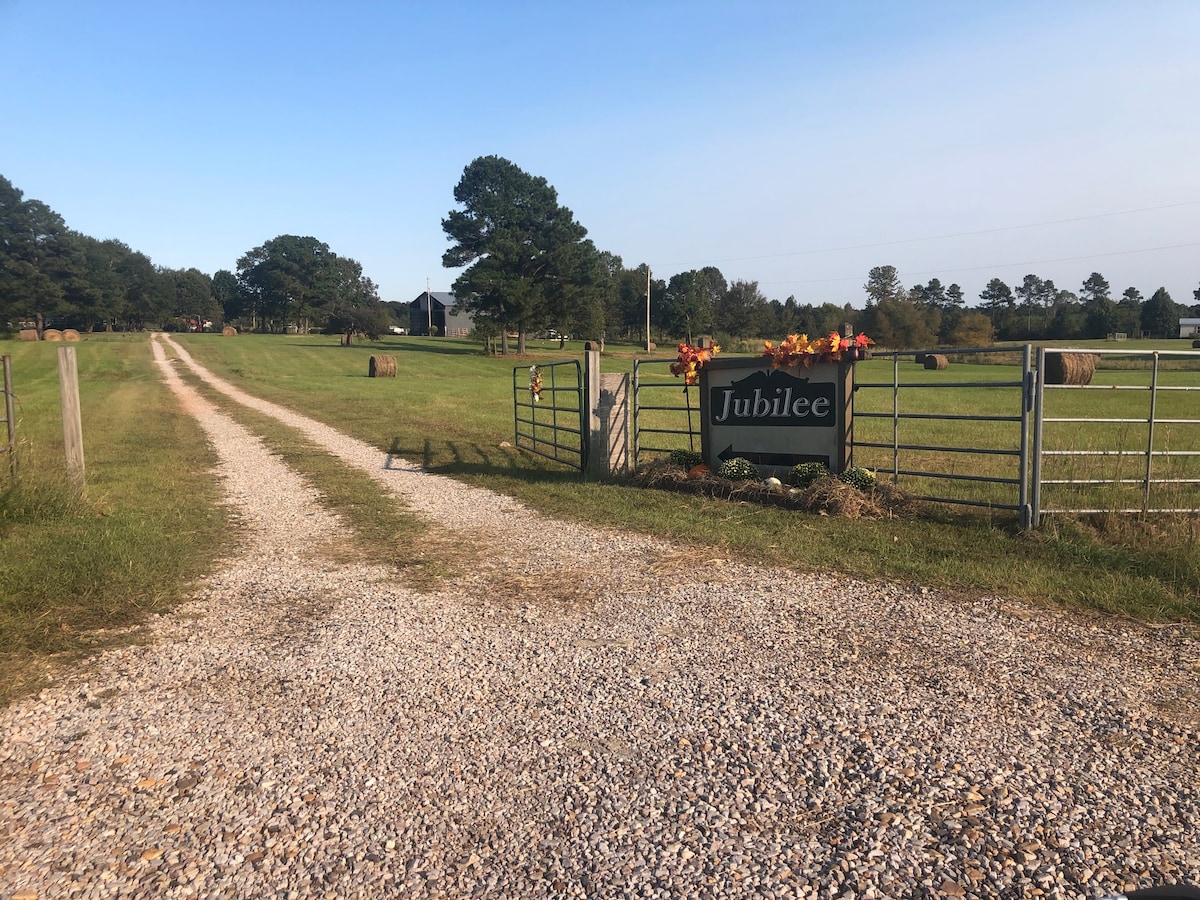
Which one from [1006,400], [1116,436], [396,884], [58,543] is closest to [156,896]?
[396,884]

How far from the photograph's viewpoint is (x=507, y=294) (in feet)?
170

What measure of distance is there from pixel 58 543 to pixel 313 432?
10628 millimetres

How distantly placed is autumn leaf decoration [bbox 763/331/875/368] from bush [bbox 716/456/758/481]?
120cm

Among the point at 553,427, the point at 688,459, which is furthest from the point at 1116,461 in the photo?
the point at 553,427

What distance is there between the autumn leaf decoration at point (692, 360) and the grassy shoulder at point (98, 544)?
18.4 feet

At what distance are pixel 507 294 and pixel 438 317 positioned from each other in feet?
209

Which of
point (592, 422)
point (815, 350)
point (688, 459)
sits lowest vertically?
point (688, 459)

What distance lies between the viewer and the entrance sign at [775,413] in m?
8.99

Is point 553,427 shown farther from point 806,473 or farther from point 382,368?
point 382,368

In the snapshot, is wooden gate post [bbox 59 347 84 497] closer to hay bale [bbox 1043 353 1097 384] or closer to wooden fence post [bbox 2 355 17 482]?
wooden fence post [bbox 2 355 17 482]

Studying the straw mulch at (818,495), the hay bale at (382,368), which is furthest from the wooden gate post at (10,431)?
the hay bale at (382,368)

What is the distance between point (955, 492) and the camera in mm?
9453

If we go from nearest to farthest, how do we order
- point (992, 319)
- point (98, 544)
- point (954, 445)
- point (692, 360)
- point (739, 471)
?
point (98, 544) < point (739, 471) < point (692, 360) < point (954, 445) < point (992, 319)

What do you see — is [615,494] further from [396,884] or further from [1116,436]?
[1116,436]
